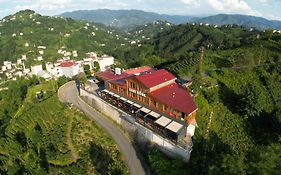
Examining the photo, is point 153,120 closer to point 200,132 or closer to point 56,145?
point 200,132

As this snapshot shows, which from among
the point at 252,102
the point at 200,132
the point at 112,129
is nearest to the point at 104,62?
the point at 112,129

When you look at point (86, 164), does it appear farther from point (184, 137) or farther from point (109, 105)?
point (184, 137)

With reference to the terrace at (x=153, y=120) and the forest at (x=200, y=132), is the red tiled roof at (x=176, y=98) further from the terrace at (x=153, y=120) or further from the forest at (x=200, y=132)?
the forest at (x=200, y=132)

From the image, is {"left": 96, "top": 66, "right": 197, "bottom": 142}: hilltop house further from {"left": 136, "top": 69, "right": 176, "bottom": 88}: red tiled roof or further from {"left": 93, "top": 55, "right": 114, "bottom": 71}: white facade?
{"left": 93, "top": 55, "right": 114, "bottom": 71}: white facade

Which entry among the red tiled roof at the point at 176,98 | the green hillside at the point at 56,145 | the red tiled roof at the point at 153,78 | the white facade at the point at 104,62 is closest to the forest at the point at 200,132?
the green hillside at the point at 56,145

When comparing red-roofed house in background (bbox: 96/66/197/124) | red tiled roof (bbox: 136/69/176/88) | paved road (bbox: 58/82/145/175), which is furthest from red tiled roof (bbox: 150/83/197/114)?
paved road (bbox: 58/82/145/175)

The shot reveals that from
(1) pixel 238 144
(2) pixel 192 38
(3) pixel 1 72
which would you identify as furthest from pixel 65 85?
(2) pixel 192 38
